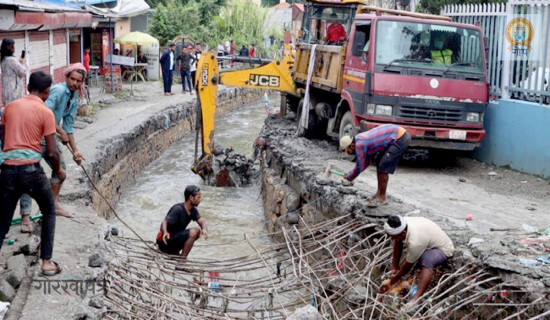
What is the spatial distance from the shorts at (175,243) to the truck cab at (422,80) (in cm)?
400

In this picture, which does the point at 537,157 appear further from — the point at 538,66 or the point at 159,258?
the point at 159,258

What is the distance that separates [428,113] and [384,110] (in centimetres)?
72

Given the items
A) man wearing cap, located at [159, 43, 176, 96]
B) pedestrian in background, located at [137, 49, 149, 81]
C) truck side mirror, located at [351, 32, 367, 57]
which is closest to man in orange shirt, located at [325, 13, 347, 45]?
truck side mirror, located at [351, 32, 367, 57]

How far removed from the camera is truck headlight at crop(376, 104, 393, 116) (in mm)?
11289

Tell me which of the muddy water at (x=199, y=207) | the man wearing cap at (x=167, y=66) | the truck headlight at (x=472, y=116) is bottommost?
the muddy water at (x=199, y=207)

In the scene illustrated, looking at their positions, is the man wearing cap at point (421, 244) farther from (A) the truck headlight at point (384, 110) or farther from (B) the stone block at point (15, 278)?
(A) the truck headlight at point (384, 110)

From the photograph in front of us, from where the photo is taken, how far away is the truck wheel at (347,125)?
1203 centimetres

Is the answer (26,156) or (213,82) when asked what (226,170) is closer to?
(213,82)

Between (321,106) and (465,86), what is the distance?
3.39 m

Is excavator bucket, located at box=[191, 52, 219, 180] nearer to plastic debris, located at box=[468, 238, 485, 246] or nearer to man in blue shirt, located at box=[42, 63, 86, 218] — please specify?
man in blue shirt, located at box=[42, 63, 86, 218]

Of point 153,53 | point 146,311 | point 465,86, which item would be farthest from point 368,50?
point 153,53

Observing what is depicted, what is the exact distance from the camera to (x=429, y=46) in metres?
11.7

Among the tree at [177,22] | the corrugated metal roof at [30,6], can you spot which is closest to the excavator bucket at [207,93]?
the corrugated metal roof at [30,6]

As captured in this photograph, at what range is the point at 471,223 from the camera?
846 centimetres
